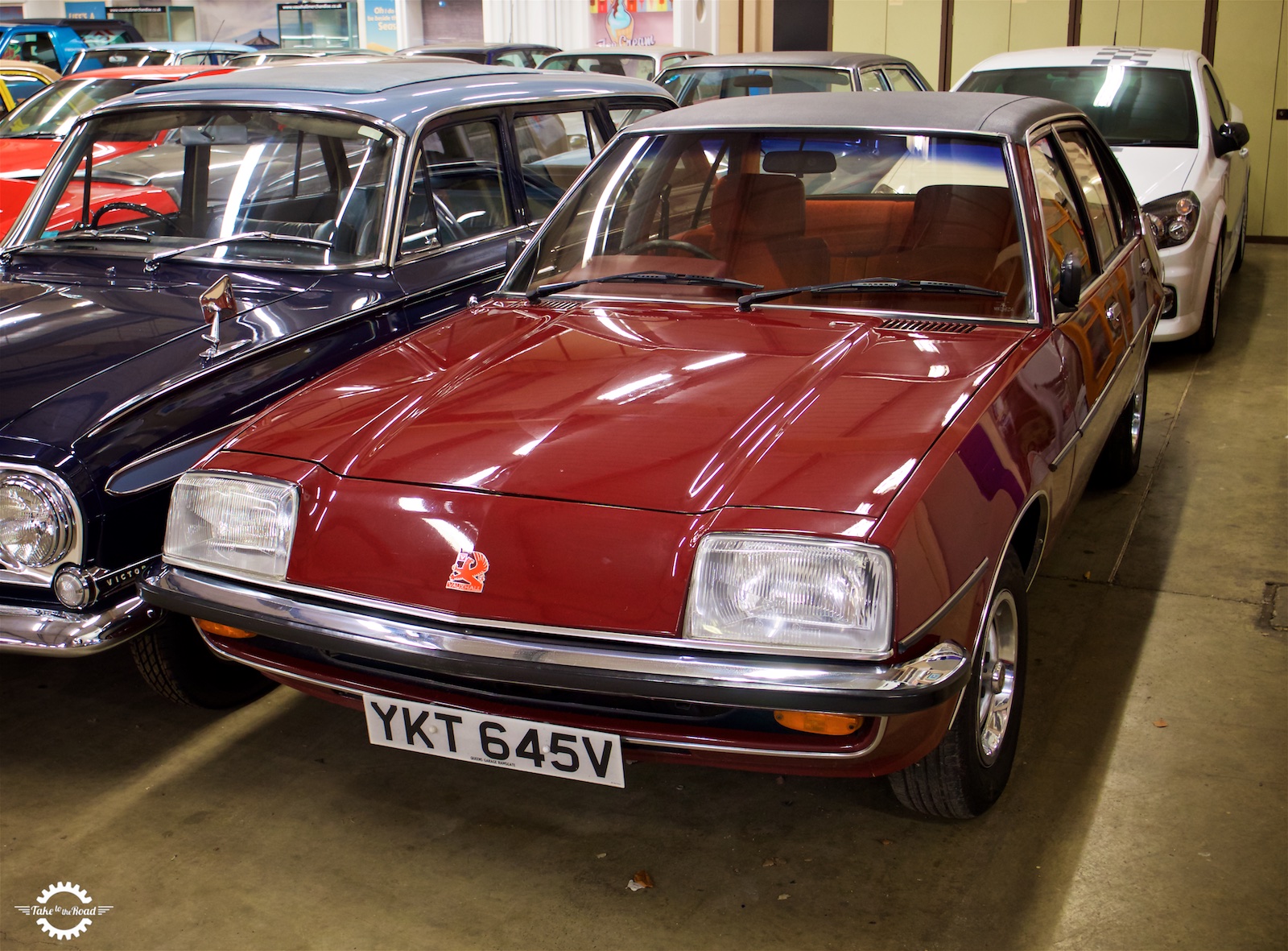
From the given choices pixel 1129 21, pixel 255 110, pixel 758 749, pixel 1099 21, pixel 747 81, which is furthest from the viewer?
pixel 1099 21

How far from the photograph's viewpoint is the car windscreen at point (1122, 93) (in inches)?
265

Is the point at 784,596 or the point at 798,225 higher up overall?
the point at 798,225

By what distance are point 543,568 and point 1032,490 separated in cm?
111

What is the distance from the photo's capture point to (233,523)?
2449 millimetres

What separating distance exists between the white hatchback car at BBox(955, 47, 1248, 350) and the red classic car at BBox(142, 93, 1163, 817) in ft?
10.0

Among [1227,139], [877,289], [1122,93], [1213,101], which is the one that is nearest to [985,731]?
[877,289]

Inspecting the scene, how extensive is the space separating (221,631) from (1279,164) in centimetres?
1040

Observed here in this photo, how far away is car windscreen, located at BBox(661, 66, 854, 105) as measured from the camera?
8.37 m

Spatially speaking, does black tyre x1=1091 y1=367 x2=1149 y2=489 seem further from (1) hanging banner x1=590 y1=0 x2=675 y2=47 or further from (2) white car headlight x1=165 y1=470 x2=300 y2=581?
(1) hanging banner x1=590 y1=0 x2=675 y2=47

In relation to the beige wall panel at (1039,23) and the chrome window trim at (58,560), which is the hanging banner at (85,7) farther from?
the chrome window trim at (58,560)

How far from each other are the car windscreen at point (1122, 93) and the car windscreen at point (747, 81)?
118 centimetres

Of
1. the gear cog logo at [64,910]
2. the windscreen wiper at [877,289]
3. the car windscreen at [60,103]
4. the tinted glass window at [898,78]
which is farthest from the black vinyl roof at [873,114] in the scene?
the car windscreen at [60,103]

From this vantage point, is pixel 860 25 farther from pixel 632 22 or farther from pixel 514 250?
pixel 514 250

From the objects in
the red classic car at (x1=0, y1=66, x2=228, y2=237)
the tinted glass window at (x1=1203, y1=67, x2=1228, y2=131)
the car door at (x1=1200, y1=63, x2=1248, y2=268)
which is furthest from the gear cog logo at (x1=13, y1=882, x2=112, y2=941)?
the tinted glass window at (x1=1203, y1=67, x2=1228, y2=131)
